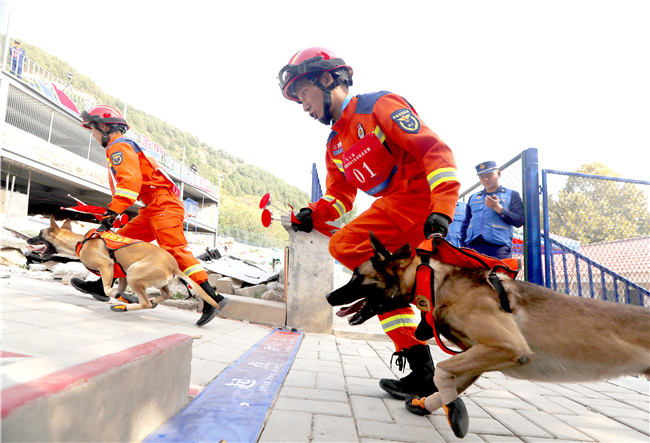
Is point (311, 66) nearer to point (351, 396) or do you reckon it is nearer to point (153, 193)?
point (351, 396)

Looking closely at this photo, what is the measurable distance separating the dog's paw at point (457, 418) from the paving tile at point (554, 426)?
441 millimetres

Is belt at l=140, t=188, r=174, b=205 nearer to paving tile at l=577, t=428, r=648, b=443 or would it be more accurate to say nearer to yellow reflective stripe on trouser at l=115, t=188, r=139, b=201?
yellow reflective stripe on trouser at l=115, t=188, r=139, b=201

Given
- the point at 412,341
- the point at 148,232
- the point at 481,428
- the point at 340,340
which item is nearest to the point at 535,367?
the point at 481,428

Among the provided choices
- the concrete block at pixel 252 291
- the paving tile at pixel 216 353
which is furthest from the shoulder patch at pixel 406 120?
the concrete block at pixel 252 291

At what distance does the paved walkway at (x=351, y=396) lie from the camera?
1.85 meters

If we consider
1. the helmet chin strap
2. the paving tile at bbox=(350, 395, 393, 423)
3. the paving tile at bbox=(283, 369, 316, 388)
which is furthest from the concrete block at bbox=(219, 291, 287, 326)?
the helmet chin strap

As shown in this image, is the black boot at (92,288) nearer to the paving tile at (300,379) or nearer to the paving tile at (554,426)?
the paving tile at (300,379)

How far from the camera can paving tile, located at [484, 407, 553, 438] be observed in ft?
6.49

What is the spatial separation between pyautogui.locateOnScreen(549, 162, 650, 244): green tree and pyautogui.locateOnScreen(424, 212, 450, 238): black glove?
9.45 ft

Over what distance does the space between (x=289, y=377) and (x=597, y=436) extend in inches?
77.6

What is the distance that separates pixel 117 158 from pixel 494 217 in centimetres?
460

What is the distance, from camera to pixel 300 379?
259cm

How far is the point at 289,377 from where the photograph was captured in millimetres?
2611

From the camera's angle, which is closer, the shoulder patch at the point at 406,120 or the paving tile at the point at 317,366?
the shoulder patch at the point at 406,120
